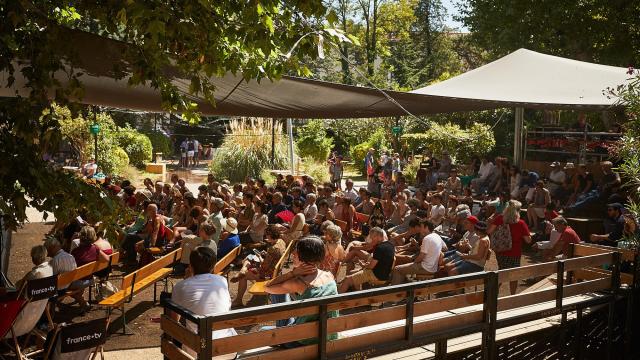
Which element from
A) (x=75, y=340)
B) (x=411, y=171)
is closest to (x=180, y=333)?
(x=75, y=340)

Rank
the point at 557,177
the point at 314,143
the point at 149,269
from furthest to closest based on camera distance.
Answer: the point at 314,143, the point at 557,177, the point at 149,269

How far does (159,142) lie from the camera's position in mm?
29953

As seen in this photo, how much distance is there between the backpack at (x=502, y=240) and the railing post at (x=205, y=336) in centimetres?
555

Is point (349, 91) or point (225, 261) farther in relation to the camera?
point (349, 91)

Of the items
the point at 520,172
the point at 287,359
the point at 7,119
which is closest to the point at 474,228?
the point at 287,359

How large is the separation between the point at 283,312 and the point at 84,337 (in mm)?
1755

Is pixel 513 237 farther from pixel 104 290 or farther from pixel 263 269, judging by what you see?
pixel 104 290

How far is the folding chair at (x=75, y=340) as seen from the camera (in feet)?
15.1

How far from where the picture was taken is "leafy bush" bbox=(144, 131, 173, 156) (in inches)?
1168

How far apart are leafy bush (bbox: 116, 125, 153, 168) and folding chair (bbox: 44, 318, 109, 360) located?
815 inches

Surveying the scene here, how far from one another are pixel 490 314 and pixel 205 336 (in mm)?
2625

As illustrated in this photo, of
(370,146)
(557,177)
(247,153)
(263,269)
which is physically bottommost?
(263,269)

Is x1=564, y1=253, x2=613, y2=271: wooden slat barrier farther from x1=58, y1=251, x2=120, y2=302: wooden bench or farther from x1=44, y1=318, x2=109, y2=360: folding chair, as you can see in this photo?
x1=58, y1=251, x2=120, y2=302: wooden bench

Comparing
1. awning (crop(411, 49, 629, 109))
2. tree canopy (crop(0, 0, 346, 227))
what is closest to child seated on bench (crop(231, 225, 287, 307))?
tree canopy (crop(0, 0, 346, 227))
